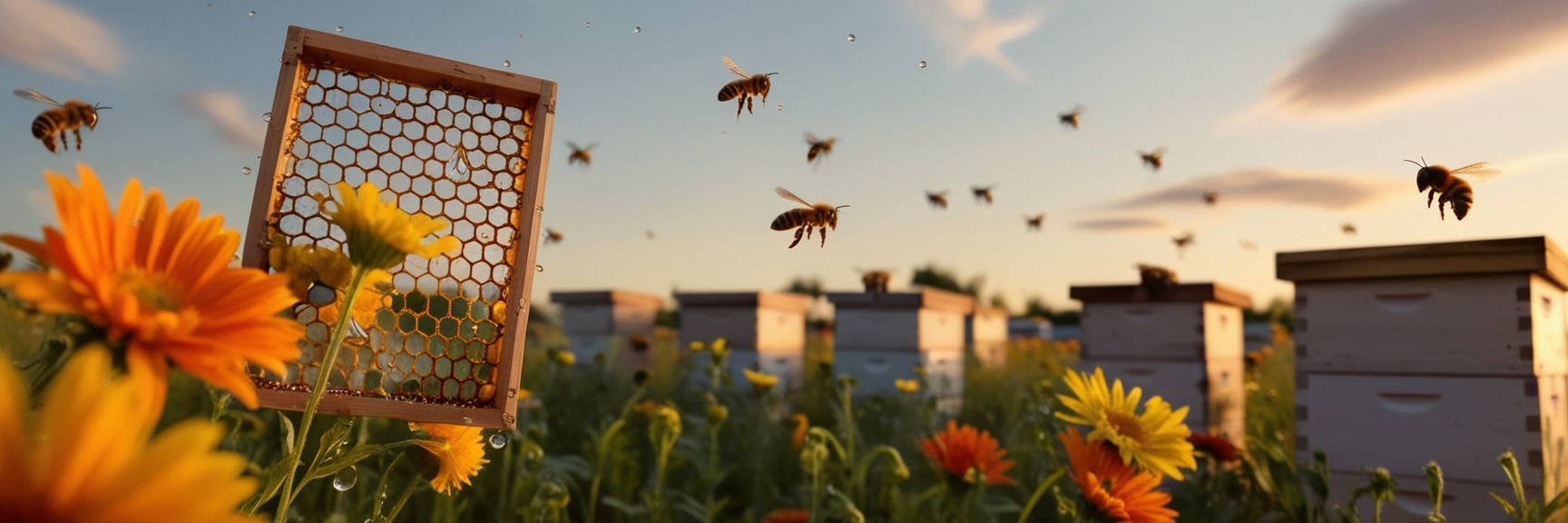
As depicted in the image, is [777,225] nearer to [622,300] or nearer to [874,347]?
[874,347]

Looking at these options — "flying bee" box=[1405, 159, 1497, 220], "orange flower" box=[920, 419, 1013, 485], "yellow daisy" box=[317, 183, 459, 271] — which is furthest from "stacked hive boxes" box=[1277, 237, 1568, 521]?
"yellow daisy" box=[317, 183, 459, 271]

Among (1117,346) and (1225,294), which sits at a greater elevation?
(1225,294)

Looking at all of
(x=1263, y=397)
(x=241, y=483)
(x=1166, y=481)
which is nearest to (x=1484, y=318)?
(x=1166, y=481)

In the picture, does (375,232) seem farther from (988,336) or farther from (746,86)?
(988,336)

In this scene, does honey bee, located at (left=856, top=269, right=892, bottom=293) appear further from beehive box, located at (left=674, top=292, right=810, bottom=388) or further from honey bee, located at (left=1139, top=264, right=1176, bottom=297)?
honey bee, located at (left=1139, top=264, right=1176, bottom=297)

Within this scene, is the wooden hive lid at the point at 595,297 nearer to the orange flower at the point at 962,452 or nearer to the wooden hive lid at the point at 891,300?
the wooden hive lid at the point at 891,300

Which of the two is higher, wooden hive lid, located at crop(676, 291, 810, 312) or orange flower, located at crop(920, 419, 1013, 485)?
wooden hive lid, located at crop(676, 291, 810, 312)

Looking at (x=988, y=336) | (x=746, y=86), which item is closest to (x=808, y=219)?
(x=746, y=86)
